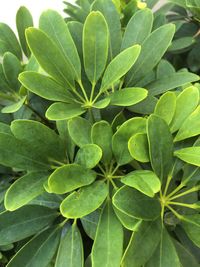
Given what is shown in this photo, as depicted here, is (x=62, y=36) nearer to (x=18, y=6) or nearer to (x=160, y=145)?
(x=160, y=145)

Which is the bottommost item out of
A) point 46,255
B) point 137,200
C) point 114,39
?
point 46,255

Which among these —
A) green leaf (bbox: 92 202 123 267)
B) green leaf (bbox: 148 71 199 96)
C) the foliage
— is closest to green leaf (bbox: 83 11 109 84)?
the foliage

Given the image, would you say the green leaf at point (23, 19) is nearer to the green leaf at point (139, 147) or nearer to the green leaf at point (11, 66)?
the green leaf at point (11, 66)

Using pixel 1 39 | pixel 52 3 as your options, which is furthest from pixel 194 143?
pixel 52 3

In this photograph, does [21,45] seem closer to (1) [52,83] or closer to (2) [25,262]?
(1) [52,83]

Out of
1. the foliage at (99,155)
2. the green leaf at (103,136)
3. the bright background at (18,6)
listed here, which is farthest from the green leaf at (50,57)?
the bright background at (18,6)

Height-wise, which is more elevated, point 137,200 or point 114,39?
point 114,39

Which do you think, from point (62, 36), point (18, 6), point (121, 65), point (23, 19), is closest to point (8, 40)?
point (23, 19)
